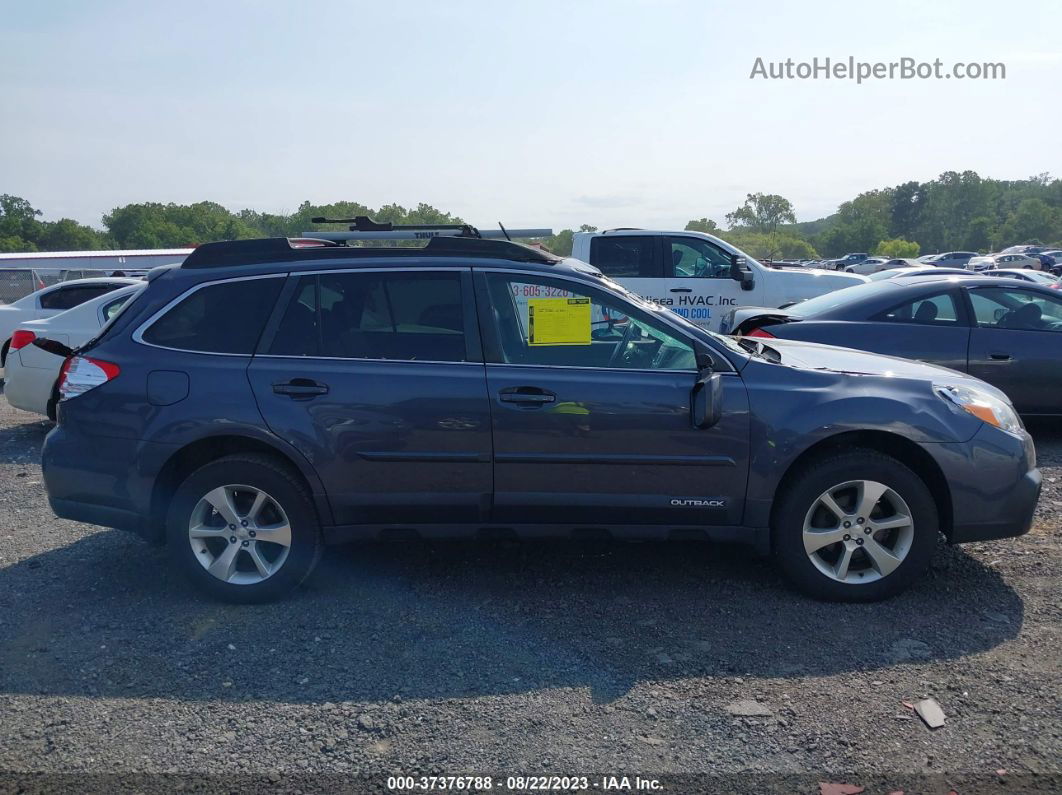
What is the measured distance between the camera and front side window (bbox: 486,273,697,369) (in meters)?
4.45

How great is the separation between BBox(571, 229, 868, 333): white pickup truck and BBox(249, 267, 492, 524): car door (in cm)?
723

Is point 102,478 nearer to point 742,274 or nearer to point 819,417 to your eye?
point 819,417

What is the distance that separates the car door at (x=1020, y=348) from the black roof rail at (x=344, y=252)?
4641mm

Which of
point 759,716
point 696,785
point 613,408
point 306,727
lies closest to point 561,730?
point 696,785

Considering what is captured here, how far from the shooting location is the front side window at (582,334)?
4.45m

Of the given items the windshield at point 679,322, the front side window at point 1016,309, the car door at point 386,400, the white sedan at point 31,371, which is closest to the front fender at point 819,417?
the windshield at point 679,322

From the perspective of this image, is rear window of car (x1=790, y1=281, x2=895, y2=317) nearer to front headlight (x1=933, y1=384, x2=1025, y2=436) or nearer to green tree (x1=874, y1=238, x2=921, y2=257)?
front headlight (x1=933, y1=384, x2=1025, y2=436)

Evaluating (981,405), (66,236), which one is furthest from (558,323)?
(66,236)

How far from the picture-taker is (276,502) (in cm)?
441

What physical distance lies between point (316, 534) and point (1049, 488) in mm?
5185

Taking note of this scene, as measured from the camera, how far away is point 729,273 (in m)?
11.6

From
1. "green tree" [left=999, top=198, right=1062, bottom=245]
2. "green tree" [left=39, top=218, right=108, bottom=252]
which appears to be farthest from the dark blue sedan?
"green tree" [left=999, top=198, right=1062, bottom=245]

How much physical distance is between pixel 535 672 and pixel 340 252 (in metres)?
2.40

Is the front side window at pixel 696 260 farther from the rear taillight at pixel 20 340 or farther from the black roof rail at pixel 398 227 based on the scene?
the rear taillight at pixel 20 340
